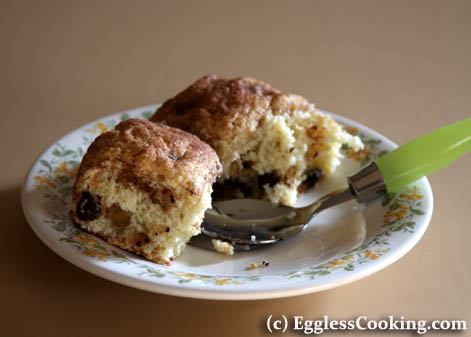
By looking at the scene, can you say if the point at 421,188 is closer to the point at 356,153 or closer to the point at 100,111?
the point at 356,153

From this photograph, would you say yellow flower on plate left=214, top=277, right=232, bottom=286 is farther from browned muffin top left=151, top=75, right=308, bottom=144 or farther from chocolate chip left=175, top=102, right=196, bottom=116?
chocolate chip left=175, top=102, right=196, bottom=116

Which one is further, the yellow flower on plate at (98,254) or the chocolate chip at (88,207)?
the chocolate chip at (88,207)

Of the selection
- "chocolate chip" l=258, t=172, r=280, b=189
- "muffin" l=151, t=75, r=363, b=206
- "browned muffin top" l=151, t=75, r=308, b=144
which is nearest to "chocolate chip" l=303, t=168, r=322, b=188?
"muffin" l=151, t=75, r=363, b=206

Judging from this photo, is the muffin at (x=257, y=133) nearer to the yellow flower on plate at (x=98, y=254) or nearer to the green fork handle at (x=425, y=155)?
the green fork handle at (x=425, y=155)

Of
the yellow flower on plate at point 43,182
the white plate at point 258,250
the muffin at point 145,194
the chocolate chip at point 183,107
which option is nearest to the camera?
the white plate at point 258,250

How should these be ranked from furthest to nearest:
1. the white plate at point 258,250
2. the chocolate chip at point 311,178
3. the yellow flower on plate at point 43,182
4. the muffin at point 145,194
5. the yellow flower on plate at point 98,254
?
the chocolate chip at point 311,178, the yellow flower on plate at point 43,182, the muffin at point 145,194, the yellow flower on plate at point 98,254, the white plate at point 258,250

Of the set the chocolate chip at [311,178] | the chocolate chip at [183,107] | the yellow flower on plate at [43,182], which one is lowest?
the chocolate chip at [311,178]

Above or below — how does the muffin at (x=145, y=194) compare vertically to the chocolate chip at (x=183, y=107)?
below

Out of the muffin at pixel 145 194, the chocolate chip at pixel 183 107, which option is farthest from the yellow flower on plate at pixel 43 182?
the chocolate chip at pixel 183 107

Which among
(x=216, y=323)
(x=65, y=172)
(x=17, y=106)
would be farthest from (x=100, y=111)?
(x=216, y=323)
